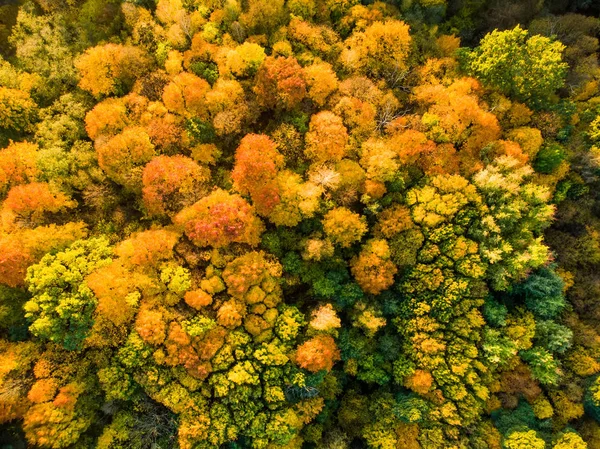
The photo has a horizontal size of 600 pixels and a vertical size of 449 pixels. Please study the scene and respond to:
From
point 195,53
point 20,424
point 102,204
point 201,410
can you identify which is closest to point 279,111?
point 195,53

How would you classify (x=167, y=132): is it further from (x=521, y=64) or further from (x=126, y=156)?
(x=521, y=64)

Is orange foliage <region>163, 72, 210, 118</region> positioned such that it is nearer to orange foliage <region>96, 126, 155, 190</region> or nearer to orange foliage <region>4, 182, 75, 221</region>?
orange foliage <region>96, 126, 155, 190</region>

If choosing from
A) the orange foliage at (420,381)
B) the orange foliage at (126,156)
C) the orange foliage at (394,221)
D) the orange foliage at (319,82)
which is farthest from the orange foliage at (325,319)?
the orange foliage at (126,156)

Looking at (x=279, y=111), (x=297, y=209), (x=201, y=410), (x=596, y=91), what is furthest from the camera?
(x=596, y=91)

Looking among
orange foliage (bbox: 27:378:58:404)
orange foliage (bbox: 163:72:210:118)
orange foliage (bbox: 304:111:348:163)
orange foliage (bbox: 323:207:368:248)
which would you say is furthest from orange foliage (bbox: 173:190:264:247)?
orange foliage (bbox: 27:378:58:404)

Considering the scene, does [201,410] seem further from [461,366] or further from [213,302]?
[461,366]

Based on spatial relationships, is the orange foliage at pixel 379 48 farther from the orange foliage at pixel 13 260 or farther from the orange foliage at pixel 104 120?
the orange foliage at pixel 13 260

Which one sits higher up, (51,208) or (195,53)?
(195,53)
